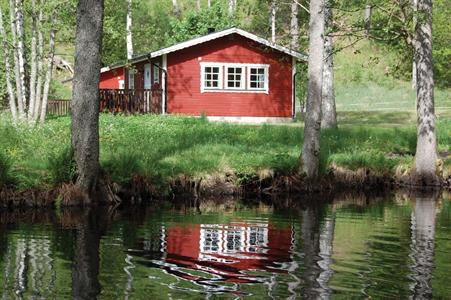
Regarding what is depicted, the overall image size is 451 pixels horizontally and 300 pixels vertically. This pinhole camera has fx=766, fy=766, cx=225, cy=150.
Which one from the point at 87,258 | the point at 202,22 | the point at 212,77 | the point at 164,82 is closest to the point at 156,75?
the point at 164,82

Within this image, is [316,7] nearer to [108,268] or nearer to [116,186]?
Answer: [116,186]

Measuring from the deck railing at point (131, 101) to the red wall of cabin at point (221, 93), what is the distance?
0.66 m

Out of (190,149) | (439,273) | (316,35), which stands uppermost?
(316,35)

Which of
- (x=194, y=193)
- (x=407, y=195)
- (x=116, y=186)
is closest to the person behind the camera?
(x=116, y=186)

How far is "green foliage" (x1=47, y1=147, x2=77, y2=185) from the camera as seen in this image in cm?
1584

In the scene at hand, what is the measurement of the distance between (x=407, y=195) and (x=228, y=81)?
17.8m

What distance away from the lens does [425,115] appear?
21141mm

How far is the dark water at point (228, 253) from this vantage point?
28.6 ft

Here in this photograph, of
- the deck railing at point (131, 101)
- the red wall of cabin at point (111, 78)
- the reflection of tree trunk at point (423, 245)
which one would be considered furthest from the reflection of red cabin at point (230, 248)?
the red wall of cabin at point (111, 78)

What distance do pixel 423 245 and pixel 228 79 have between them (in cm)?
2481

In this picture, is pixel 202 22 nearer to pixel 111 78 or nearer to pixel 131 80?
pixel 111 78

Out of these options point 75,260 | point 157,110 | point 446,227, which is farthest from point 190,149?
point 157,110

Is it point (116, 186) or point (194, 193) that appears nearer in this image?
point (116, 186)

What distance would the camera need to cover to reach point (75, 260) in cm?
1038
